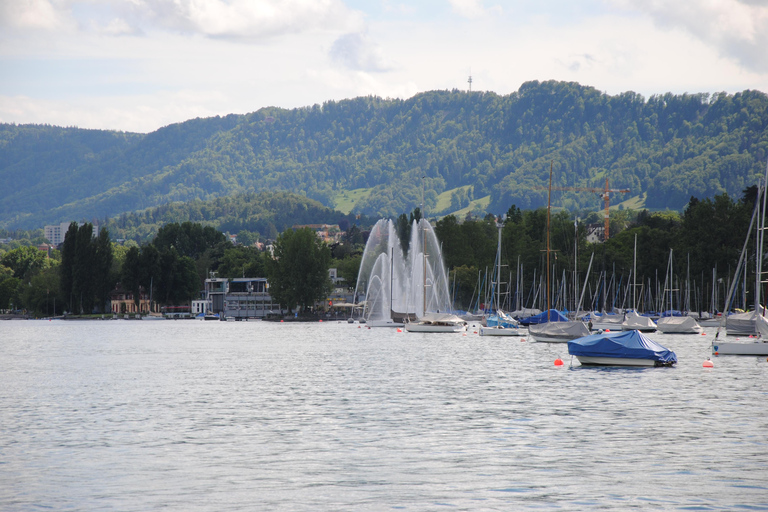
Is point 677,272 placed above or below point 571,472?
above

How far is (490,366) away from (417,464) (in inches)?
1556

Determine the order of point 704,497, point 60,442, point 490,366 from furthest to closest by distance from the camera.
→ point 490,366
point 60,442
point 704,497

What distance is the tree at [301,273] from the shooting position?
587 feet

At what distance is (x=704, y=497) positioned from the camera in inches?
854

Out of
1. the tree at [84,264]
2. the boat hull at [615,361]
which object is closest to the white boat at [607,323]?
the boat hull at [615,361]

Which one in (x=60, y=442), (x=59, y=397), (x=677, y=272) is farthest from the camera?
(x=677, y=272)

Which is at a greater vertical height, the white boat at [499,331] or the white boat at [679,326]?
the white boat at [679,326]

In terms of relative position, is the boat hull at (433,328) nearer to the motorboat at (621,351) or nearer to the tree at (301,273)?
the motorboat at (621,351)

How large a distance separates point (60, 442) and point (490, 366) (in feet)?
129

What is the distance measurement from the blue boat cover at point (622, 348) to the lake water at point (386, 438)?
1.26 metres

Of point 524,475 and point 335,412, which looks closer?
point 524,475

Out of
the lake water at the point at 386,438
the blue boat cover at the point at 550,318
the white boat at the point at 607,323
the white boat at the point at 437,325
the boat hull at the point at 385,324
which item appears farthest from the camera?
the boat hull at the point at 385,324

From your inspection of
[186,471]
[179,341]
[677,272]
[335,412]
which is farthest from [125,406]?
[677,272]

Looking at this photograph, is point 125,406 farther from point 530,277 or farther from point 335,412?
point 530,277
